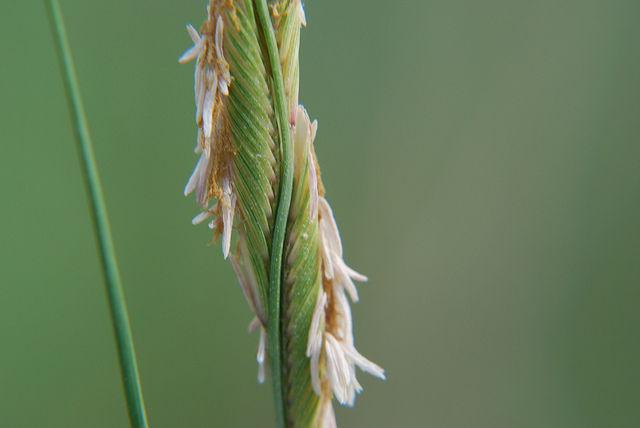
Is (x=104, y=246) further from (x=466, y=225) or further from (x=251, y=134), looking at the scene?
(x=466, y=225)

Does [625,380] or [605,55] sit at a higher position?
[605,55]

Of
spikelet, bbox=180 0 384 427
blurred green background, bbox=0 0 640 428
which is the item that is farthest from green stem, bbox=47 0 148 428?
blurred green background, bbox=0 0 640 428

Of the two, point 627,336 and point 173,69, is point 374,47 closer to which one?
point 173,69

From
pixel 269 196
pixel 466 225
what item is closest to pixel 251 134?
pixel 269 196

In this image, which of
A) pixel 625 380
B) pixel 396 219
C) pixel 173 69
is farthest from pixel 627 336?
pixel 173 69

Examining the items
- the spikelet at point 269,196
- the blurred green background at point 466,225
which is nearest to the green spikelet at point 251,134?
the spikelet at point 269,196

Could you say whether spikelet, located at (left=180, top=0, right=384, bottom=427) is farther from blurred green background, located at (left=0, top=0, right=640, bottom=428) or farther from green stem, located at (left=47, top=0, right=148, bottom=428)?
blurred green background, located at (left=0, top=0, right=640, bottom=428)

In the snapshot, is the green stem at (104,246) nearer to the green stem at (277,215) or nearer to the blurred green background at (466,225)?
the green stem at (277,215)
